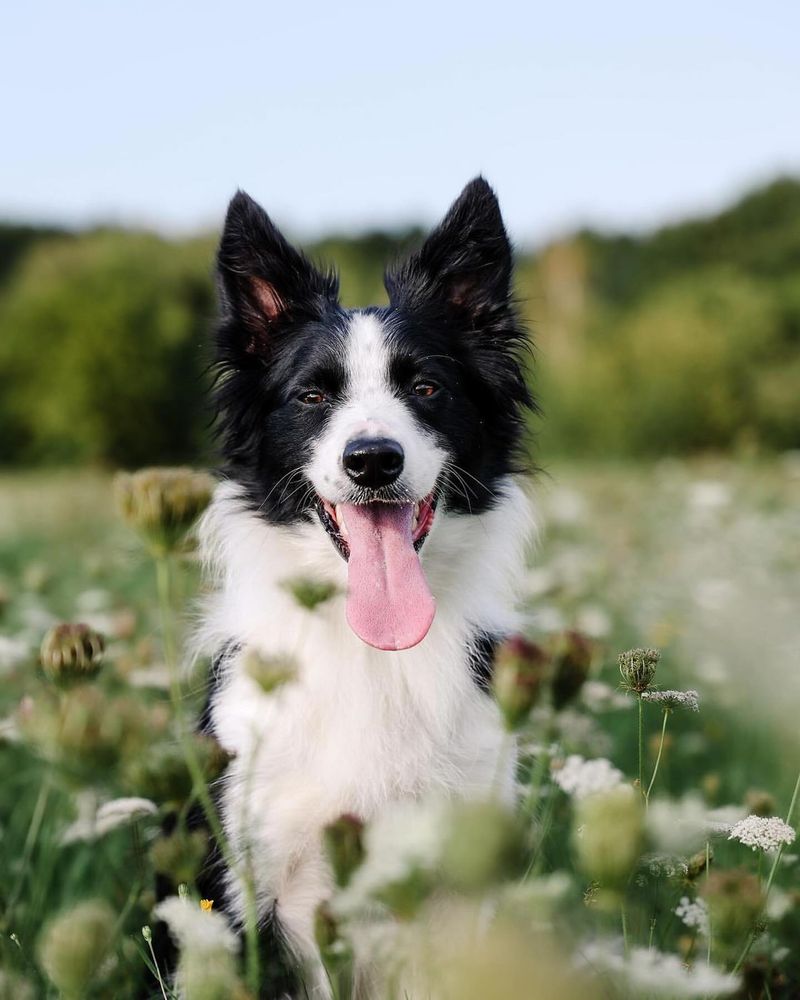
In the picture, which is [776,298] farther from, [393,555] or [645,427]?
[393,555]

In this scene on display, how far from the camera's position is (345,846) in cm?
125

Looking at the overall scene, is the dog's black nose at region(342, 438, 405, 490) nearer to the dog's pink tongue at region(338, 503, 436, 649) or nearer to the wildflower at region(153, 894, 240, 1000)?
the dog's pink tongue at region(338, 503, 436, 649)

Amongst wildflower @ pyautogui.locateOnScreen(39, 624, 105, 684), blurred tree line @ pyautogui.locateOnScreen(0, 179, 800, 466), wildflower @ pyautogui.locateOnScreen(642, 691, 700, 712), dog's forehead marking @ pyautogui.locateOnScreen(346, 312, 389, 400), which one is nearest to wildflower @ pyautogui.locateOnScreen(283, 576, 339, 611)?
wildflower @ pyautogui.locateOnScreen(39, 624, 105, 684)

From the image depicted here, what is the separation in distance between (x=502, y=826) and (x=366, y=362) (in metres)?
2.30

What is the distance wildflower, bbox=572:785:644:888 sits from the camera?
1049 mm

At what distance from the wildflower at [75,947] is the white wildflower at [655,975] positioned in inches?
22.7

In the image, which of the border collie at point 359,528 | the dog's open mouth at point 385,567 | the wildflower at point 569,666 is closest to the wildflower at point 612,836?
the wildflower at point 569,666

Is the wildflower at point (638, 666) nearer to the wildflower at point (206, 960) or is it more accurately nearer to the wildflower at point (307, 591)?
the wildflower at point (307, 591)

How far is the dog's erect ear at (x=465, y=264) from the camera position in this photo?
330 centimetres

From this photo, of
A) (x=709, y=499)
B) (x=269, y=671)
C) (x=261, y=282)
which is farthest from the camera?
(x=709, y=499)

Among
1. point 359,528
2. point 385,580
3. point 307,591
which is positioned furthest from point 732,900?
point 359,528

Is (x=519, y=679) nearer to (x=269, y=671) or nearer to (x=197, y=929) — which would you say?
(x=269, y=671)

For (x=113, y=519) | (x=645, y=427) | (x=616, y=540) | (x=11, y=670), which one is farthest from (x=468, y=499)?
(x=645, y=427)

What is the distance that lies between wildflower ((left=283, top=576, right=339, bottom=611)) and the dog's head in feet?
3.66
